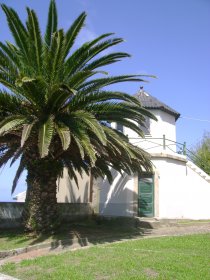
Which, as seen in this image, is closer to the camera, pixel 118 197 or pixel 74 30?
pixel 74 30

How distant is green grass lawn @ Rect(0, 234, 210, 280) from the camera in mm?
8203

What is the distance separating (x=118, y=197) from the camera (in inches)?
781

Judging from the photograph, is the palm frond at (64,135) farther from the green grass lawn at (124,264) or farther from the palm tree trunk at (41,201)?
the green grass lawn at (124,264)

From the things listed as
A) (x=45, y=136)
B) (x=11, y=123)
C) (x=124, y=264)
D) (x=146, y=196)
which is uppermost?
(x=11, y=123)

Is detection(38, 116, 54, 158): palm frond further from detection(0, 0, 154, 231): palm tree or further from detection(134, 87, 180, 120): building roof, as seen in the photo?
detection(134, 87, 180, 120): building roof

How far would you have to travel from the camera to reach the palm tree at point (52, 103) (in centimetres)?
1238

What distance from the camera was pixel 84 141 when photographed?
39.0 feet

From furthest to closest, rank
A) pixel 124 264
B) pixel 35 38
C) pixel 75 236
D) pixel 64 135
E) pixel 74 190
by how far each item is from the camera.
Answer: pixel 74 190, pixel 75 236, pixel 35 38, pixel 64 135, pixel 124 264

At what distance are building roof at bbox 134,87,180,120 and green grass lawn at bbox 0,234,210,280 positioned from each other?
36.4 feet

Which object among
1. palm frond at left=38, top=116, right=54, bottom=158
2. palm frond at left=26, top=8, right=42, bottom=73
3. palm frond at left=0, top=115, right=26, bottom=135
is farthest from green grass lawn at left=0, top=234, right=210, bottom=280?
palm frond at left=26, top=8, right=42, bottom=73

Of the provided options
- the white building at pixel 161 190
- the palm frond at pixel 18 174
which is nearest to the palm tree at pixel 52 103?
the palm frond at pixel 18 174

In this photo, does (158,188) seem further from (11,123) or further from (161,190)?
(11,123)

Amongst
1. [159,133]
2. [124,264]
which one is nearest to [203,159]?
[159,133]

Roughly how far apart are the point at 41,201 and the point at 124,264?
545 cm
